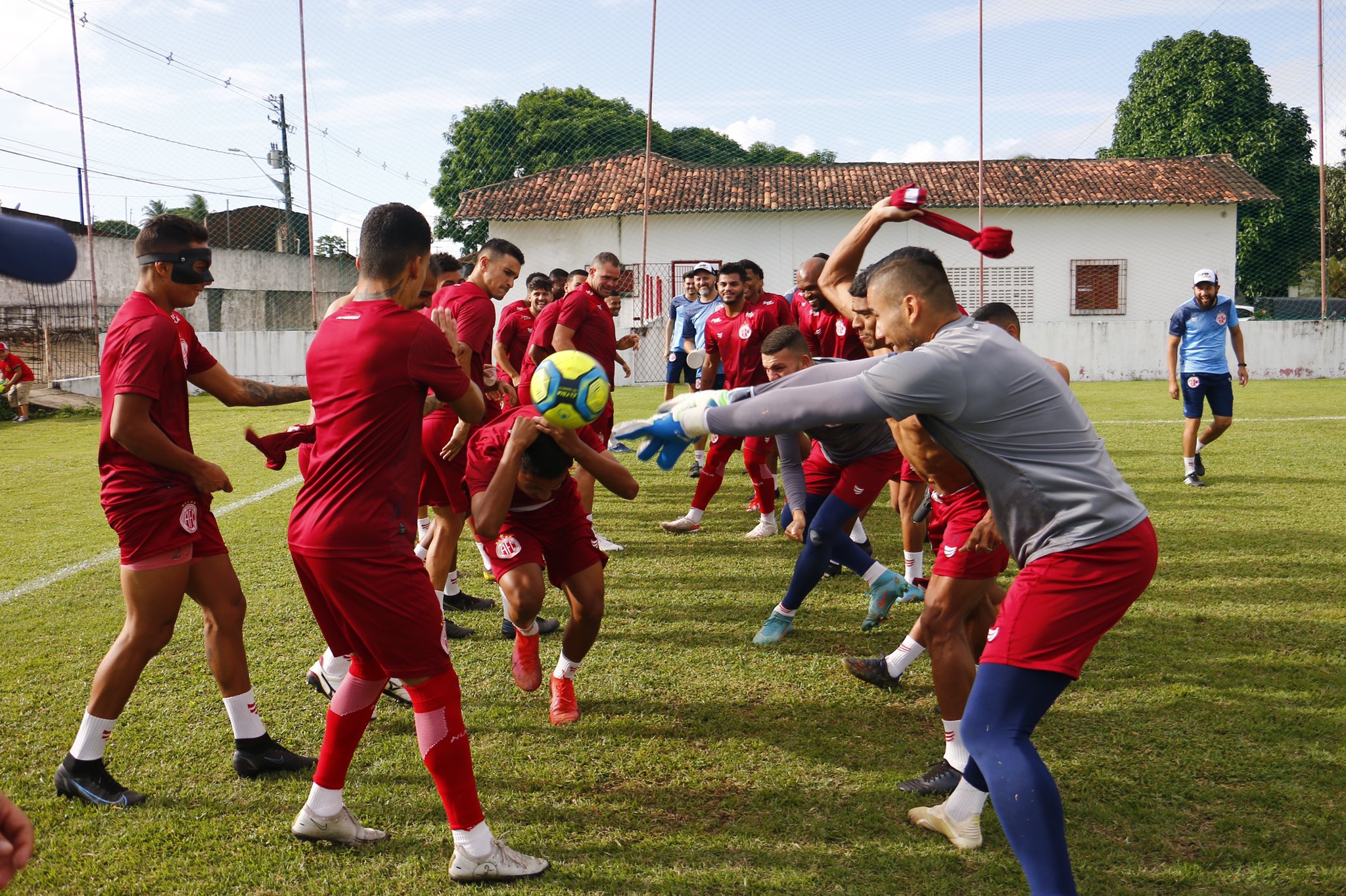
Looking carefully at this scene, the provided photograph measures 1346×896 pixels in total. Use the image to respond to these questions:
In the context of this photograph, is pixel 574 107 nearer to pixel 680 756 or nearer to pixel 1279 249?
pixel 1279 249

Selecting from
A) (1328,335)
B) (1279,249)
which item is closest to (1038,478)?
(1328,335)

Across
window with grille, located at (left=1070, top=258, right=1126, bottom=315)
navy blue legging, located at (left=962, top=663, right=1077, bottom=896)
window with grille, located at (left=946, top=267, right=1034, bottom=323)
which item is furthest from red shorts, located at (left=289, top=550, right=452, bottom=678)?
window with grille, located at (left=1070, top=258, right=1126, bottom=315)

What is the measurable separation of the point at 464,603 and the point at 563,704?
81.3 inches

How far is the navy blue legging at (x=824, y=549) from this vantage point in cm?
544

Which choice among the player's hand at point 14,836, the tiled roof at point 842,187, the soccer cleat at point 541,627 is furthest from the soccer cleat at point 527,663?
the tiled roof at point 842,187

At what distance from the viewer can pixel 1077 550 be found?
2.72 metres

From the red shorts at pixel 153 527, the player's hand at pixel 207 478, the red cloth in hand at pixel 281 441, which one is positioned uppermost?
the red cloth in hand at pixel 281 441

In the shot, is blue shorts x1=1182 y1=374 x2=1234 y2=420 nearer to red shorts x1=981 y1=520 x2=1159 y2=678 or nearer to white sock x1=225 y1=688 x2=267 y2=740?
red shorts x1=981 y1=520 x2=1159 y2=678

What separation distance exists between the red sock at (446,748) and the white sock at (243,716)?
125 centimetres

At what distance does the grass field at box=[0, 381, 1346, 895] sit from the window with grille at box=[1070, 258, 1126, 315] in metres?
25.5

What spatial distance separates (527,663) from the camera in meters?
4.72

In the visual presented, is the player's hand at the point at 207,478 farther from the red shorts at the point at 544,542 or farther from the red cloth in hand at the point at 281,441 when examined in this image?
the red shorts at the point at 544,542

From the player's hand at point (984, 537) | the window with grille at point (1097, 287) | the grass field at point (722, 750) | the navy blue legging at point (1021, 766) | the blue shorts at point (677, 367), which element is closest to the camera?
the navy blue legging at point (1021, 766)

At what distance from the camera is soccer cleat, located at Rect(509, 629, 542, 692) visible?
4699 mm
